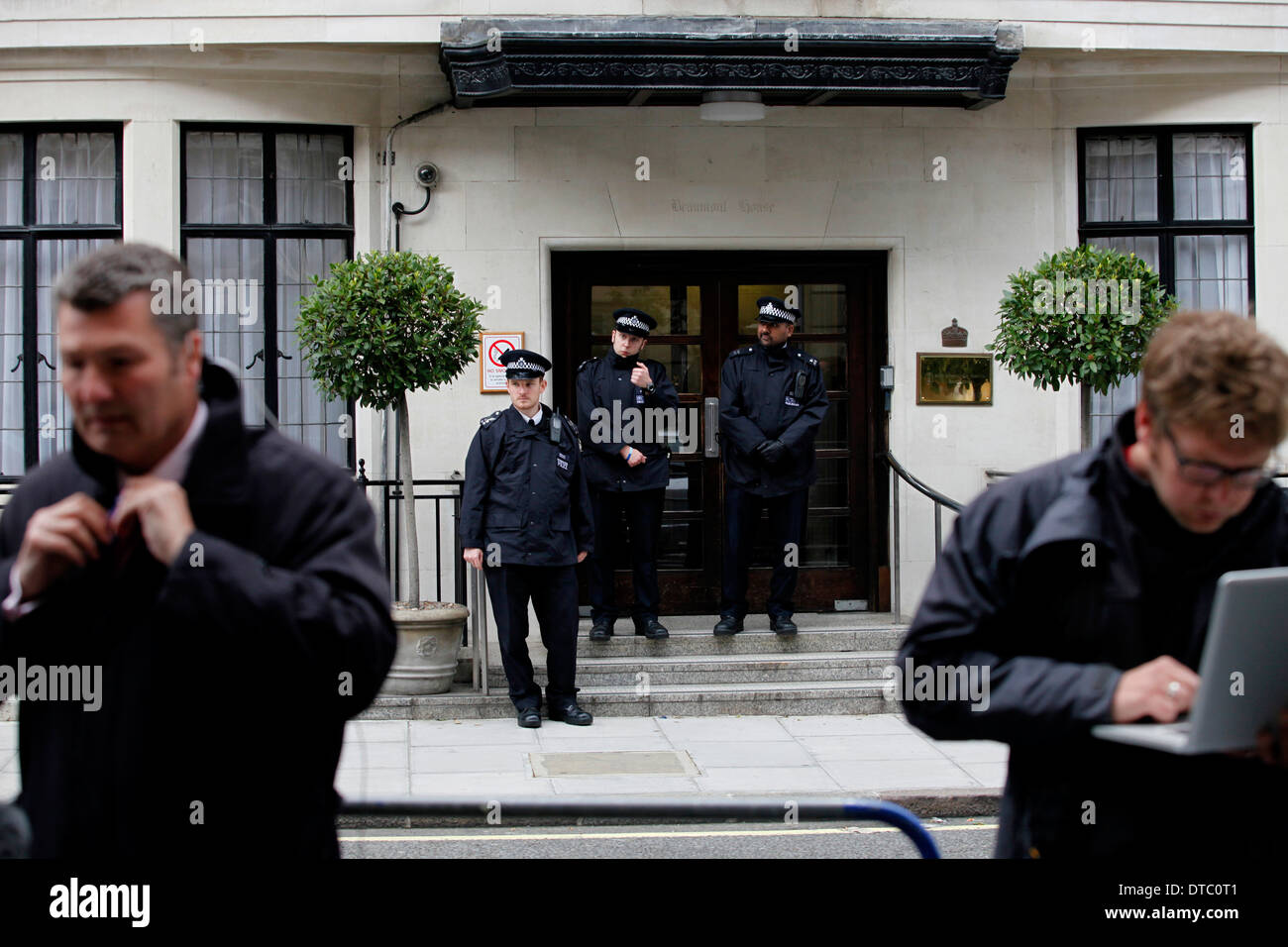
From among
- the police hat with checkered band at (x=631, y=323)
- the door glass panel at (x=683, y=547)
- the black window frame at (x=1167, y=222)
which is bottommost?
the door glass panel at (x=683, y=547)

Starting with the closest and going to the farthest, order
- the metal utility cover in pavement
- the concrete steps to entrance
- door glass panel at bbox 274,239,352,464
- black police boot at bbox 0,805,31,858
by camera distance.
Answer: black police boot at bbox 0,805,31,858
the metal utility cover in pavement
the concrete steps to entrance
door glass panel at bbox 274,239,352,464

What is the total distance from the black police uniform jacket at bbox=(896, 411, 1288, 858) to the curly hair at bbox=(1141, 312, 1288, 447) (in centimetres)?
21

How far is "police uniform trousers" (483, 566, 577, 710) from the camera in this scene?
9445mm

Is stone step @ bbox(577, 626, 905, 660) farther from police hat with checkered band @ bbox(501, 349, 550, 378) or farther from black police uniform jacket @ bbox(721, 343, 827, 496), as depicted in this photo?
police hat with checkered band @ bbox(501, 349, 550, 378)

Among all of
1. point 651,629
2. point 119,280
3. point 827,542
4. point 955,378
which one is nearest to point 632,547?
point 651,629

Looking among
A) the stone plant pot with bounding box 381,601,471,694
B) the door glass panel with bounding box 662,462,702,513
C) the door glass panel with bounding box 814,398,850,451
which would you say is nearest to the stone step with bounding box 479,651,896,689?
the stone plant pot with bounding box 381,601,471,694

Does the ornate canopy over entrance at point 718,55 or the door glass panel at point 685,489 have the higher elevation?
the ornate canopy over entrance at point 718,55

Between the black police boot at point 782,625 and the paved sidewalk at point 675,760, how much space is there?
828 mm

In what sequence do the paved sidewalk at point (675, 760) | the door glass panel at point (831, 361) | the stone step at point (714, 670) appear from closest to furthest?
1. the paved sidewalk at point (675, 760)
2. the stone step at point (714, 670)
3. the door glass panel at point (831, 361)

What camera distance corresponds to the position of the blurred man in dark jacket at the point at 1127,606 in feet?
7.92

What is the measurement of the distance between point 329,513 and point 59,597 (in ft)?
1.40

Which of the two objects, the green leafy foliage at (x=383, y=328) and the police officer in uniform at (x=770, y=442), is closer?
the green leafy foliage at (x=383, y=328)

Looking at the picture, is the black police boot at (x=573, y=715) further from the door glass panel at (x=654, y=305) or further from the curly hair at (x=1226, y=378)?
the curly hair at (x=1226, y=378)

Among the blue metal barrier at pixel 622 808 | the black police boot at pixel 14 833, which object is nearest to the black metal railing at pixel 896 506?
the blue metal barrier at pixel 622 808
